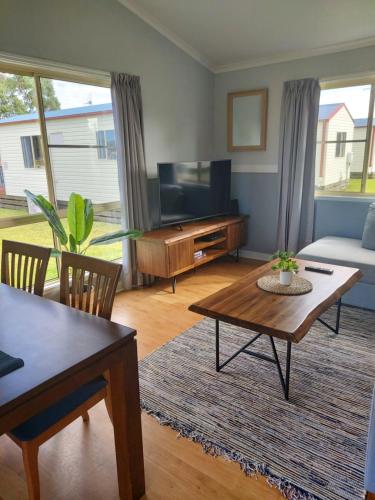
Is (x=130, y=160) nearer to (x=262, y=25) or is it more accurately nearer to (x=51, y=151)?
(x=51, y=151)

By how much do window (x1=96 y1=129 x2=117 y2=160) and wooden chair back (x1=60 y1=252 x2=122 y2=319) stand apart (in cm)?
204

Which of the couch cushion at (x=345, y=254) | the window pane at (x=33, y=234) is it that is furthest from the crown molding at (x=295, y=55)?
the window pane at (x=33, y=234)

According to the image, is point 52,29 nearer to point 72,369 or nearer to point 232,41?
point 232,41

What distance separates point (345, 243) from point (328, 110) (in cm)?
157

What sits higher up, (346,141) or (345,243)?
(346,141)

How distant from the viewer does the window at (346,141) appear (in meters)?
3.81

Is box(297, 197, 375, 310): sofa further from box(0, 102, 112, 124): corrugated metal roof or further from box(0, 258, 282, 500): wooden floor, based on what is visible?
box(0, 102, 112, 124): corrugated metal roof

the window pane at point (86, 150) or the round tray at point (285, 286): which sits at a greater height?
the window pane at point (86, 150)

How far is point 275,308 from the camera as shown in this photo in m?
2.11

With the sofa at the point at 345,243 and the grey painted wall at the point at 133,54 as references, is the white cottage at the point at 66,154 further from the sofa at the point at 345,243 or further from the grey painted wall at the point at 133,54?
the sofa at the point at 345,243

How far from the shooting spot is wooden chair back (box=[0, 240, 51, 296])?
1927mm

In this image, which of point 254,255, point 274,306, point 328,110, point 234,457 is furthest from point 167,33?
point 234,457

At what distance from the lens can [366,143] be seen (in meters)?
3.83

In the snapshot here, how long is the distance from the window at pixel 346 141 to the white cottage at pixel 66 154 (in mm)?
2411
